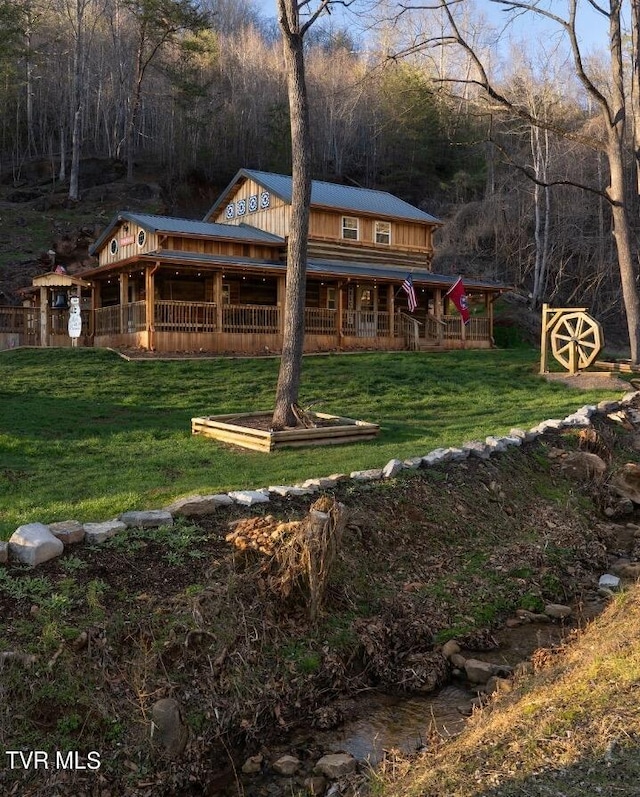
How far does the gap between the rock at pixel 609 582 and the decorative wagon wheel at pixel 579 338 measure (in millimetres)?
12823

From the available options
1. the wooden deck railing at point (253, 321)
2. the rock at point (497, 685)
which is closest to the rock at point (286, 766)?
the rock at point (497, 685)

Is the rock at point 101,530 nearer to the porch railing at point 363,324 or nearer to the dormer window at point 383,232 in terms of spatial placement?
the porch railing at point 363,324

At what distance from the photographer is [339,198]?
30.1 m

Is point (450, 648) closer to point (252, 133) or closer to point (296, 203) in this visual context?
point (296, 203)

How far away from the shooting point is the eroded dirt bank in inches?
170

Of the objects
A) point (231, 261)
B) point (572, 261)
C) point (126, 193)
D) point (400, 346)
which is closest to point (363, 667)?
point (231, 261)

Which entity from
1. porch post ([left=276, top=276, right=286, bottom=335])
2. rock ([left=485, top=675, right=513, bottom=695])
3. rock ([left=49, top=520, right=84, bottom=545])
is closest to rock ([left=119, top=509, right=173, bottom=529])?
rock ([left=49, top=520, right=84, bottom=545])

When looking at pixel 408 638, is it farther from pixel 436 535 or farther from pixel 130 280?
pixel 130 280

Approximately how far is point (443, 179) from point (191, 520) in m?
50.7

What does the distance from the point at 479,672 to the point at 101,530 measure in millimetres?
3409

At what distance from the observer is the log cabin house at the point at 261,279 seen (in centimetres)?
2255

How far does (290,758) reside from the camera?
452 centimetres

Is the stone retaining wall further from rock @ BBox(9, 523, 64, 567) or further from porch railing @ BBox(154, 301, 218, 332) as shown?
porch railing @ BBox(154, 301, 218, 332)

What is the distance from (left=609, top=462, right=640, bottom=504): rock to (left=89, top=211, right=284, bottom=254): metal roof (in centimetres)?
1786
